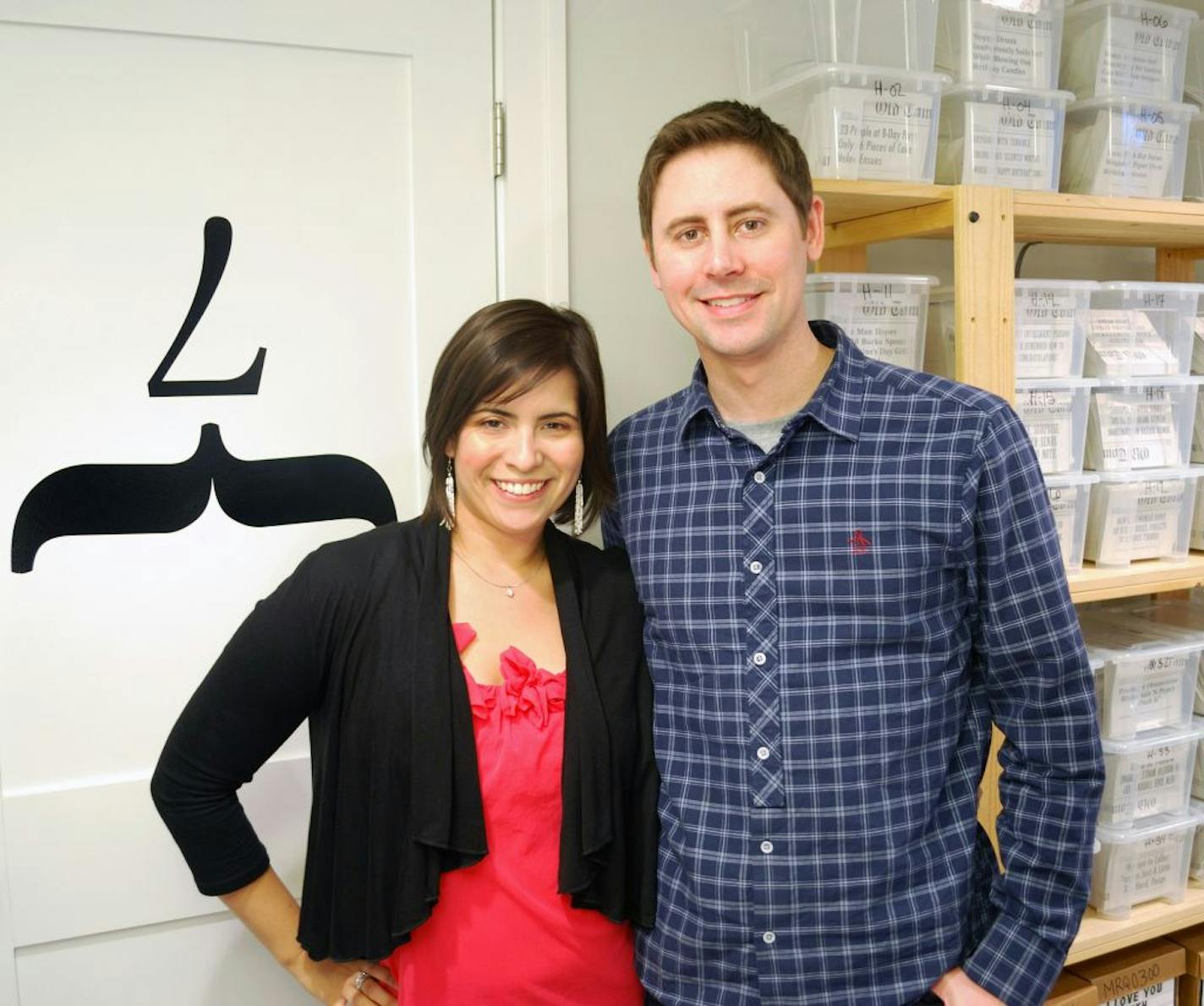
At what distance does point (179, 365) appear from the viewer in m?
1.52

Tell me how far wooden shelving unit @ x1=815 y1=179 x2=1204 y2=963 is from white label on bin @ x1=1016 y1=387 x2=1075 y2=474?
4.1 inches

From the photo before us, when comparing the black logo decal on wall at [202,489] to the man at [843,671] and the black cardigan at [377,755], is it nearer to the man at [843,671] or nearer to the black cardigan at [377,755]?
the black cardigan at [377,755]

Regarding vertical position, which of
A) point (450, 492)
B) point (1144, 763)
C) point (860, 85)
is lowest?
point (1144, 763)

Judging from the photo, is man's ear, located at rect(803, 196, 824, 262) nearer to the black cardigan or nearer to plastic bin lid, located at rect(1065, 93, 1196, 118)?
the black cardigan

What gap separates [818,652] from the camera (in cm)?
125

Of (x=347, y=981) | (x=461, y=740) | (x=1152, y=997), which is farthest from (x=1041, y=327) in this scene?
(x=347, y=981)

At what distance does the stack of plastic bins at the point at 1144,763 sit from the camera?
1829mm

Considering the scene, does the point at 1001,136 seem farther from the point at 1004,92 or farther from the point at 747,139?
the point at 747,139

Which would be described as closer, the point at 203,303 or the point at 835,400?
the point at 835,400

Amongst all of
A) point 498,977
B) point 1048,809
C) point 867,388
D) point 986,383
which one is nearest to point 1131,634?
point 986,383

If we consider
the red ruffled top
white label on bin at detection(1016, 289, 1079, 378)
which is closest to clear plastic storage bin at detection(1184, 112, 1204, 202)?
white label on bin at detection(1016, 289, 1079, 378)

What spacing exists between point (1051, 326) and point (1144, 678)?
2.11 feet

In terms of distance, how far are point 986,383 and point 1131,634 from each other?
0.67 meters

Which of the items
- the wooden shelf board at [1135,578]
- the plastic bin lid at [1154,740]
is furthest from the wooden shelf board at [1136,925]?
the wooden shelf board at [1135,578]
